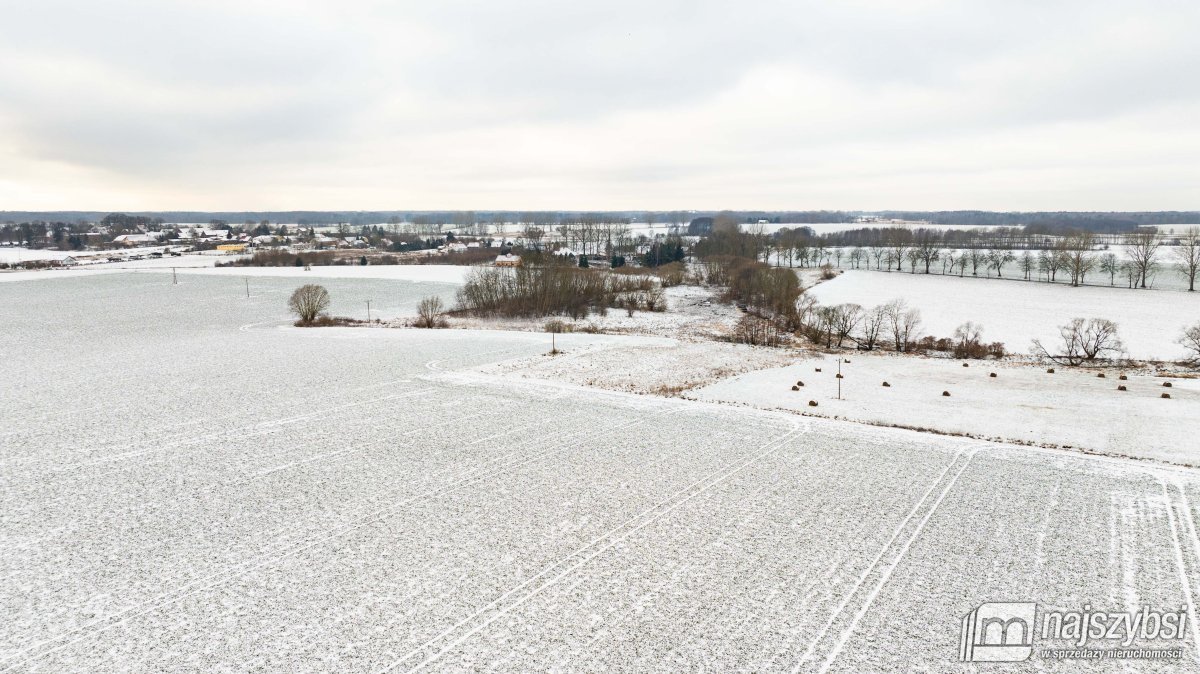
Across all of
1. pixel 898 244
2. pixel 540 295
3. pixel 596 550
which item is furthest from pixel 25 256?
pixel 898 244

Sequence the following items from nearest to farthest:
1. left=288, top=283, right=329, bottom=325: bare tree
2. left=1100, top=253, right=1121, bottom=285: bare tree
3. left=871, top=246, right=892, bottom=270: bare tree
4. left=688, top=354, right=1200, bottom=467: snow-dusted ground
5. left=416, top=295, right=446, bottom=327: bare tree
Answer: left=688, top=354, right=1200, bottom=467: snow-dusted ground < left=288, top=283, right=329, bottom=325: bare tree < left=416, top=295, right=446, bottom=327: bare tree < left=1100, top=253, right=1121, bottom=285: bare tree < left=871, top=246, right=892, bottom=270: bare tree

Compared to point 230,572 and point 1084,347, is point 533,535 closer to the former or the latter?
point 230,572

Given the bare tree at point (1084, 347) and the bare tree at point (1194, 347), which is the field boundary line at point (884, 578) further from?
the bare tree at point (1194, 347)

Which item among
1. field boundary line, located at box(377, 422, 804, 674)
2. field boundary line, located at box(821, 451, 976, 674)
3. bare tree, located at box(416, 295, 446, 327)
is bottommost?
field boundary line, located at box(821, 451, 976, 674)

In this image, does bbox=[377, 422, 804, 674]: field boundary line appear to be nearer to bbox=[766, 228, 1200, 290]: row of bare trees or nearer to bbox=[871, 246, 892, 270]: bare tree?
bbox=[766, 228, 1200, 290]: row of bare trees

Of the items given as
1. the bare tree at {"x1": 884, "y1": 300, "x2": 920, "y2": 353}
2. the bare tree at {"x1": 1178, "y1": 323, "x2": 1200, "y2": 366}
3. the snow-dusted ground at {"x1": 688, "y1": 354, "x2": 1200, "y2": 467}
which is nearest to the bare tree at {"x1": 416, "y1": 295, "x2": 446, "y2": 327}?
the snow-dusted ground at {"x1": 688, "y1": 354, "x2": 1200, "y2": 467}
